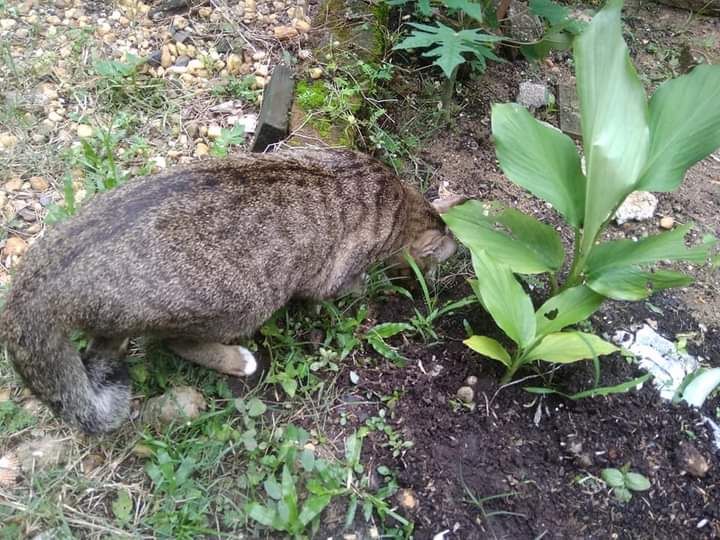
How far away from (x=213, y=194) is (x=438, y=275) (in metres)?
1.03

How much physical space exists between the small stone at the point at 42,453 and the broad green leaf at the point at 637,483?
183 centimetres

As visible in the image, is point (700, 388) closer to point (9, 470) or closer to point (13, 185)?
point (9, 470)

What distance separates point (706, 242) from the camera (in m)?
2.08

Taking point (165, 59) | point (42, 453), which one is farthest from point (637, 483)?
point (165, 59)

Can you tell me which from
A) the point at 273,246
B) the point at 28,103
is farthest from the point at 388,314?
the point at 28,103

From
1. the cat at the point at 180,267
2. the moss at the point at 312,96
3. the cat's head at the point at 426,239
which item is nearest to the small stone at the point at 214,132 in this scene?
the moss at the point at 312,96

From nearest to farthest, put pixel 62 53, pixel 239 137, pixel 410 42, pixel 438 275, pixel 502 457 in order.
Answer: pixel 502 457 < pixel 410 42 < pixel 438 275 < pixel 239 137 < pixel 62 53

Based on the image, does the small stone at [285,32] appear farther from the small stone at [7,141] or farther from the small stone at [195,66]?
the small stone at [7,141]

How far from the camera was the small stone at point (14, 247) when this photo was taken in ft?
8.45

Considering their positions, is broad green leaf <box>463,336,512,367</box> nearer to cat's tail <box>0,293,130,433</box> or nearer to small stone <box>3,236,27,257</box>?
cat's tail <box>0,293,130,433</box>

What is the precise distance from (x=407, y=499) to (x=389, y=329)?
63cm

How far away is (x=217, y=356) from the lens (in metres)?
2.27

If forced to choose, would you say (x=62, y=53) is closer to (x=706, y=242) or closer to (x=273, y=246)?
(x=273, y=246)

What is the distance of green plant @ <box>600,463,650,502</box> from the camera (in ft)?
6.73
